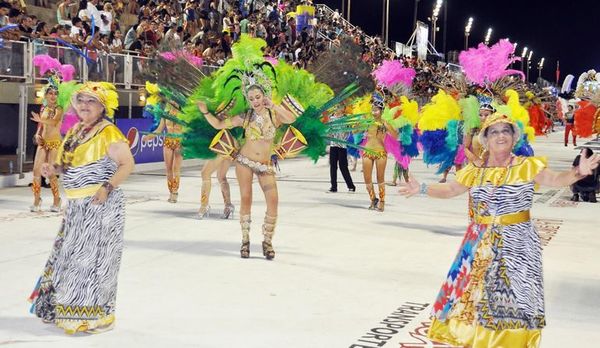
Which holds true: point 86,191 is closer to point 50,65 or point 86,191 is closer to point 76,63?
point 50,65

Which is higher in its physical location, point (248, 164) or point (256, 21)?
point (256, 21)

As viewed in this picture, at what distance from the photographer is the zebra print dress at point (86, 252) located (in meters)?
6.14

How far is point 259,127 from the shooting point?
920cm

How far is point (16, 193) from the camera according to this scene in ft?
49.6

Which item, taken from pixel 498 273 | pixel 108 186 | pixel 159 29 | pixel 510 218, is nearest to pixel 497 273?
pixel 498 273

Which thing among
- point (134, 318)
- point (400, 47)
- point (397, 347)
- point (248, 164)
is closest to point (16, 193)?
point (248, 164)

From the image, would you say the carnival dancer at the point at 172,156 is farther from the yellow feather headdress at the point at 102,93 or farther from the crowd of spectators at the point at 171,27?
the yellow feather headdress at the point at 102,93

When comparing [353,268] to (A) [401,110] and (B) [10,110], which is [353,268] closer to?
(A) [401,110]

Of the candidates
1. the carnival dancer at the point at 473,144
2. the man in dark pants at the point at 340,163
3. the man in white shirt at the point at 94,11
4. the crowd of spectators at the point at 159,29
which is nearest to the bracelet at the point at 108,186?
the crowd of spectators at the point at 159,29

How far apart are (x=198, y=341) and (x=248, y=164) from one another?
11.3ft

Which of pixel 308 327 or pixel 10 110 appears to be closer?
pixel 308 327

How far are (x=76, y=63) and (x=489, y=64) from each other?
969 centimetres

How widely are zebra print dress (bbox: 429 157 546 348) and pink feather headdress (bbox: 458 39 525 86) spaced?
5748 mm

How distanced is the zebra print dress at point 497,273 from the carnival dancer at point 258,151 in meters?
3.64
